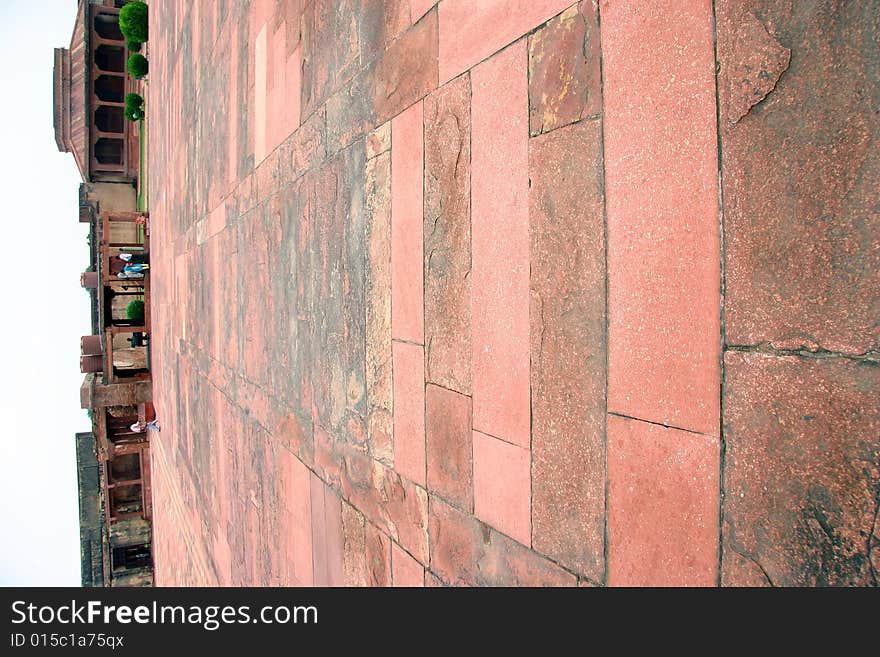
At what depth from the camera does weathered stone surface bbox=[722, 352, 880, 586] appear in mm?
1180

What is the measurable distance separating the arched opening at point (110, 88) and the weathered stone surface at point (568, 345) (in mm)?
30081

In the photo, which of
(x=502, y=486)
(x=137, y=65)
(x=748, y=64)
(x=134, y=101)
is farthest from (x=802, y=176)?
(x=134, y=101)

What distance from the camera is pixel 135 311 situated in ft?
65.9

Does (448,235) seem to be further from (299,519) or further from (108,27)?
(108,27)

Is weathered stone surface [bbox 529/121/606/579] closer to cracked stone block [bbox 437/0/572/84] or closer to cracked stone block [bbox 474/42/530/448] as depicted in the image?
cracked stone block [bbox 474/42/530/448]

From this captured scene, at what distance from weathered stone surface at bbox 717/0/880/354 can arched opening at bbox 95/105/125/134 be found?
101ft

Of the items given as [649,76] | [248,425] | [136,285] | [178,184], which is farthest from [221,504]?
[136,285]

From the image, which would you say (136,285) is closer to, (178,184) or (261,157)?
(178,184)

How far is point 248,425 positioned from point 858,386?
5375 mm

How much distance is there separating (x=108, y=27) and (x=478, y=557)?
30.6 m

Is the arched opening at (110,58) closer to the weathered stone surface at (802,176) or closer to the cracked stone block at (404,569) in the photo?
the cracked stone block at (404,569)

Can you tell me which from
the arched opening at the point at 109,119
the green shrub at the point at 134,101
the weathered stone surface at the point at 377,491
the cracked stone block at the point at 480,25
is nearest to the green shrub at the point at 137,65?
the green shrub at the point at 134,101

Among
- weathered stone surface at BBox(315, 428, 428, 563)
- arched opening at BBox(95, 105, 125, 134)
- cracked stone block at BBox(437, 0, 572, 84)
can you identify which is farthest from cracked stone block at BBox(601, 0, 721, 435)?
arched opening at BBox(95, 105, 125, 134)

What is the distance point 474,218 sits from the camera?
2354 mm
